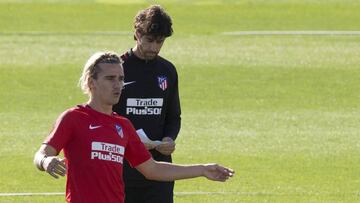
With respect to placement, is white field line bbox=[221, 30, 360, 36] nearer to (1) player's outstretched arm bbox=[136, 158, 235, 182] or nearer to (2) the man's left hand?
(2) the man's left hand

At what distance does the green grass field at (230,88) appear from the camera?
52.6 ft

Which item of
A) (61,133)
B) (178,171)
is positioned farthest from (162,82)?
(61,133)

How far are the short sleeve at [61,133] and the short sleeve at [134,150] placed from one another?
0.48 m

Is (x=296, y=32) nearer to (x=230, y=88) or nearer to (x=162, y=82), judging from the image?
(x=230, y=88)

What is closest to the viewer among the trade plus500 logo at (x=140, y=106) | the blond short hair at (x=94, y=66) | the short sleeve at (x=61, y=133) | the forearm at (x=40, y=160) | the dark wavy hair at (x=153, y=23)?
the forearm at (x=40, y=160)

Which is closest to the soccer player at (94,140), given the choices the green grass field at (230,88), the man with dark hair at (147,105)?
the man with dark hair at (147,105)

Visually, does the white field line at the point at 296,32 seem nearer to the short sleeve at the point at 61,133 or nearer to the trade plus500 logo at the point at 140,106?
the trade plus500 logo at the point at 140,106

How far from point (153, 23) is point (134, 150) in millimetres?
1627

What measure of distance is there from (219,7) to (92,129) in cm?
2492

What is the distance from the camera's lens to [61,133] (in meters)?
8.31

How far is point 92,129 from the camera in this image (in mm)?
8406

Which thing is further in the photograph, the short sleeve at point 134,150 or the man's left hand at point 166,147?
the man's left hand at point 166,147

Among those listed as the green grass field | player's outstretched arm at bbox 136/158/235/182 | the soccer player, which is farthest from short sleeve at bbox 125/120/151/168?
the green grass field

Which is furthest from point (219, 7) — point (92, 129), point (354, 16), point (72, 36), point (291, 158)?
point (92, 129)
